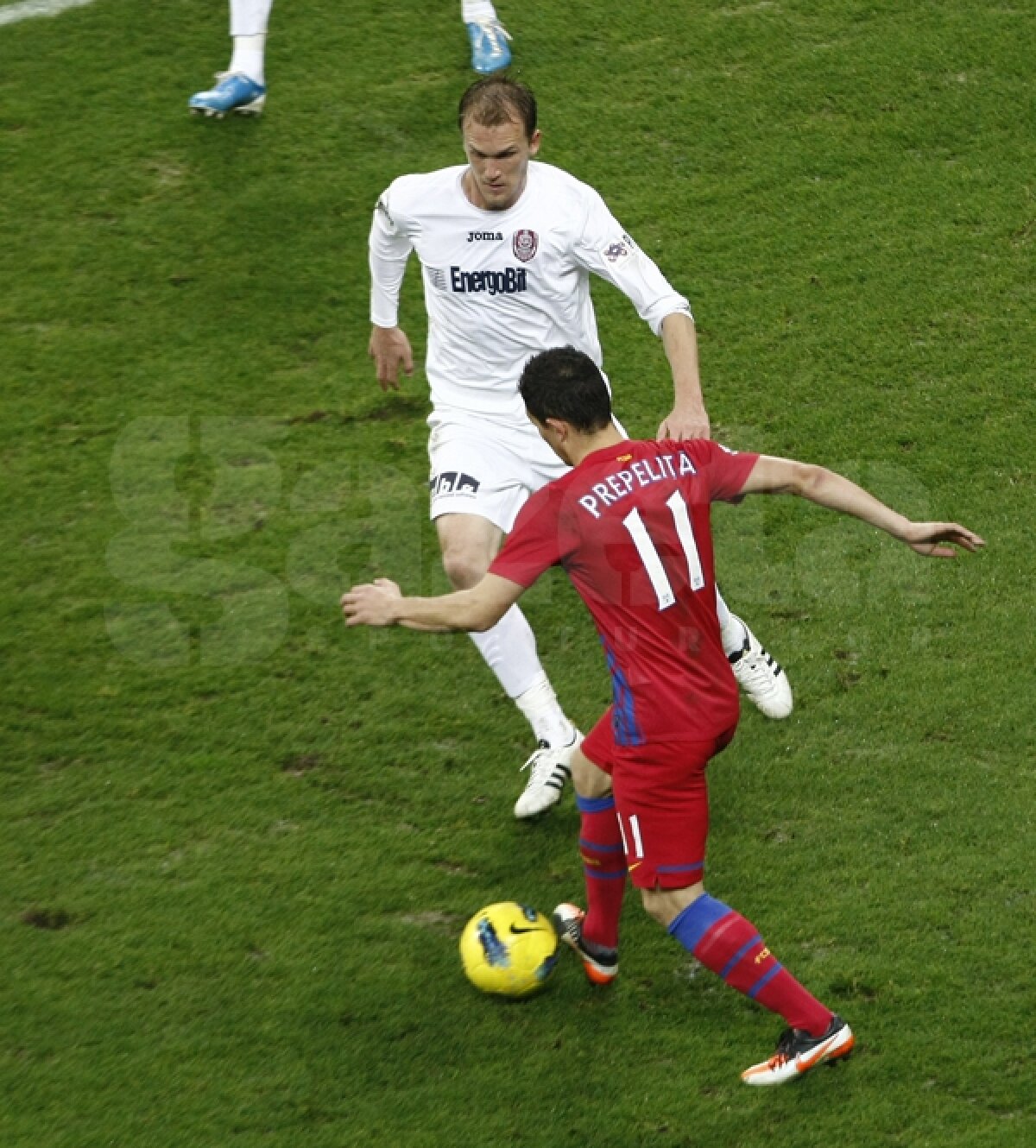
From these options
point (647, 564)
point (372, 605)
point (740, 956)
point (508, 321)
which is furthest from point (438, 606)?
point (508, 321)

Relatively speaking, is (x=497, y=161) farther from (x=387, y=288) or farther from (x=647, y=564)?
(x=647, y=564)

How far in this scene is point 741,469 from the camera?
442 centimetres

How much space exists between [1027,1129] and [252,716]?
3068 mm

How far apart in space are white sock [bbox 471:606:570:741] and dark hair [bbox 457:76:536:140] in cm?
165

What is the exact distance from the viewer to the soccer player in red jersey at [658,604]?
4277 mm

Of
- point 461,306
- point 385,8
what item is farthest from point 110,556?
point 385,8

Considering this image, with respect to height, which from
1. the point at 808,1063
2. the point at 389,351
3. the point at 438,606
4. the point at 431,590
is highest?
the point at 438,606

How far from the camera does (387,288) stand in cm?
602

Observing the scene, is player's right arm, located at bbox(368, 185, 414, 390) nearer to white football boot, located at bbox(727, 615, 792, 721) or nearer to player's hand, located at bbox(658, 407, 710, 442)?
player's hand, located at bbox(658, 407, 710, 442)

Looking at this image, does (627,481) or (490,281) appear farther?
(490,281)

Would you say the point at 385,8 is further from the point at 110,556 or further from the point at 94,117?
the point at 110,556

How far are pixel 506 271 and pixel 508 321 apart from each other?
0.18 metres

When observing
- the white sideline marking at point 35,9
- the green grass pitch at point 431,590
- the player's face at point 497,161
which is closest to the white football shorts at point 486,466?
the player's face at point 497,161

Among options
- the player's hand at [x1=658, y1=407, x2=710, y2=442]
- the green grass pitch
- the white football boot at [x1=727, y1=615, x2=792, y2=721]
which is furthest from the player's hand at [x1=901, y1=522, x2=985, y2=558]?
the white football boot at [x1=727, y1=615, x2=792, y2=721]
